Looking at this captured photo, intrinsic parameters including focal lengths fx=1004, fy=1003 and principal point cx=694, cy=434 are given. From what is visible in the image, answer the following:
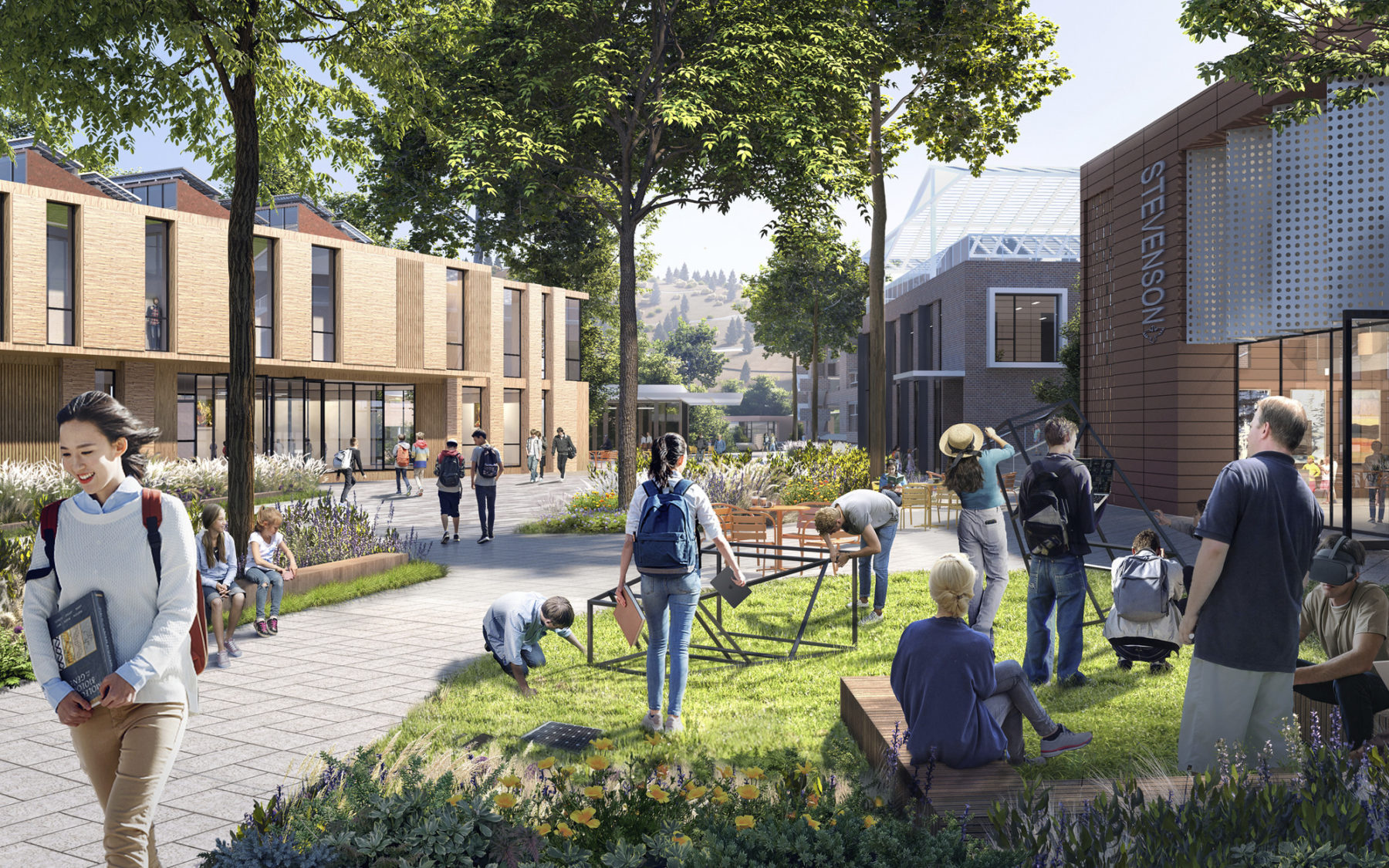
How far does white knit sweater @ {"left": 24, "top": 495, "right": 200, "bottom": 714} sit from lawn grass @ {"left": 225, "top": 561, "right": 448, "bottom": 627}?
5862 millimetres

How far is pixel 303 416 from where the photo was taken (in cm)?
3344

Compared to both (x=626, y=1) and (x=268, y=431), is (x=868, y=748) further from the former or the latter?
(x=268, y=431)

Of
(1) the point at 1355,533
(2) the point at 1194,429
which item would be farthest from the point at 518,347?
(1) the point at 1355,533

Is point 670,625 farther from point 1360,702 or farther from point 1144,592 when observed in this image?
point 1360,702

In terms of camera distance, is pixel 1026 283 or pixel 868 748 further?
pixel 1026 283

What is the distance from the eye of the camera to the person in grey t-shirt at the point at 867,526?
328 inches

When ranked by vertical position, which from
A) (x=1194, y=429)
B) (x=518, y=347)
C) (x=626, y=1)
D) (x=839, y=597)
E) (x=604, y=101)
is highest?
(x=626, y=1)

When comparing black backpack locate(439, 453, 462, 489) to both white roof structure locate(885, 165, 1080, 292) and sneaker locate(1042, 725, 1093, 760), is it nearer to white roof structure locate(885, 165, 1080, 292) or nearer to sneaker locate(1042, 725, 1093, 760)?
sneaker locate(1042, 725, 1093, 760)

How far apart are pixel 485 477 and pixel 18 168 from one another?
26349 mm

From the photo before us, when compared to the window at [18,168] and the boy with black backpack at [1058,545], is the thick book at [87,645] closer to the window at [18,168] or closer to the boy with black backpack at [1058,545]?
the boy with black backpack at [1058,545]

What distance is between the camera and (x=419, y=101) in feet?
42.3

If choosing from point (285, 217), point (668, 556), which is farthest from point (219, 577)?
point (285, 217)

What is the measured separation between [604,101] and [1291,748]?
15652 mm

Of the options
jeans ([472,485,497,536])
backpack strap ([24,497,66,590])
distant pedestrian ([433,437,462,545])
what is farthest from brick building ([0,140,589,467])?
backpack strap ([24,497,66,590])
